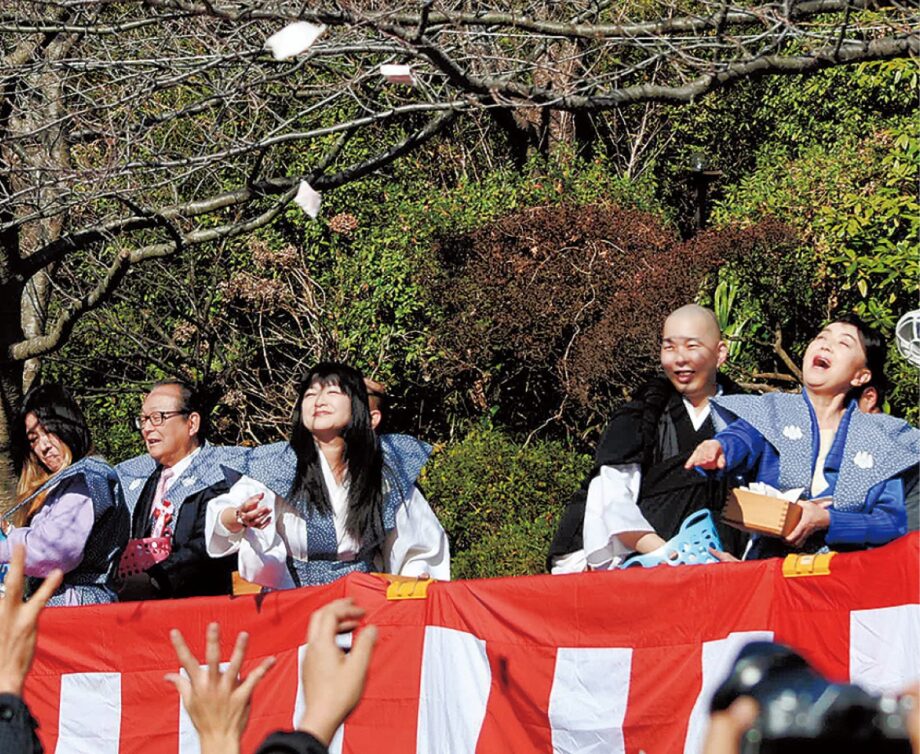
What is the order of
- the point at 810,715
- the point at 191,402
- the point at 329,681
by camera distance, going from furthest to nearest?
the point at 191,402 → the point at 329,681 → the point at 810,715

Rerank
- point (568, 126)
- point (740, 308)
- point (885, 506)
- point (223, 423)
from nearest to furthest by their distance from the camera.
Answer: point (885, 506)
point (740, 308)
point (223, 423)
point (568, 126)

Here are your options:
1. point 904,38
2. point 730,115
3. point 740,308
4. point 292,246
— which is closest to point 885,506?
point 904,38

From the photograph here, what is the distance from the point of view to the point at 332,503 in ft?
15.2

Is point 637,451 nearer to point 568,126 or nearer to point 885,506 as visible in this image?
point 885,506

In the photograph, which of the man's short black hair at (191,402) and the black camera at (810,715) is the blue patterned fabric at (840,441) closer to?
the man's short black hair at (191,402)

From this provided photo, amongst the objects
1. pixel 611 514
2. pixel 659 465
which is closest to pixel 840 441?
pixel 659 465

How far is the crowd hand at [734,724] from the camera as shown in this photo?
1294mm

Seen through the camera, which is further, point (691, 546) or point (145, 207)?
point (145, 207)

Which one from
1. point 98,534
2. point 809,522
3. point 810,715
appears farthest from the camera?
point 98,534

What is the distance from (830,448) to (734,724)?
3.00m

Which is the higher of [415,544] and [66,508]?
[66,508]

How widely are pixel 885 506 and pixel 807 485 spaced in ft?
0.72

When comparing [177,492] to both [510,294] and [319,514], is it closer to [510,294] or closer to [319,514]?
[319,514]

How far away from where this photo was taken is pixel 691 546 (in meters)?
4.33
